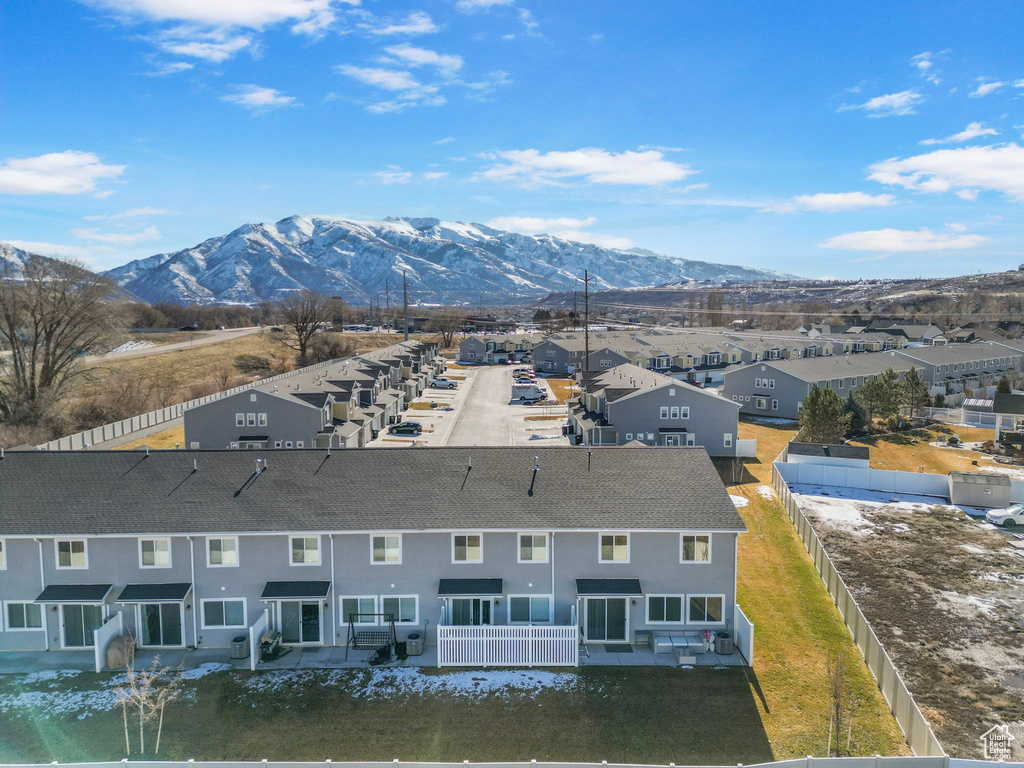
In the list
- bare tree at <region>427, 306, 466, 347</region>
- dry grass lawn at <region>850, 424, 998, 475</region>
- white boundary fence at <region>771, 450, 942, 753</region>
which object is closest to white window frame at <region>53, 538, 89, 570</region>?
white boundary fence at <region>771, 450, 942, 753</region>

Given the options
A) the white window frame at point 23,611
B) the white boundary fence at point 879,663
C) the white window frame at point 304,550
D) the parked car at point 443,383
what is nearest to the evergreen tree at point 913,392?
the white boundary fence at point 879,663

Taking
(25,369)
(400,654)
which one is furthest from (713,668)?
(25,369)

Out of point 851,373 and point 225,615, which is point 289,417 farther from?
point 851,373

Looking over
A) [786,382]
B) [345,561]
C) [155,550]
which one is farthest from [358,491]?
[786,382]

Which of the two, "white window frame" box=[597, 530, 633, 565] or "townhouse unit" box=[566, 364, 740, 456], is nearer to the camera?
"white window frame" box=[597, 530, 633, 565]

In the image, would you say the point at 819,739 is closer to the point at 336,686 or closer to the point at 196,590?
the point at 336,686

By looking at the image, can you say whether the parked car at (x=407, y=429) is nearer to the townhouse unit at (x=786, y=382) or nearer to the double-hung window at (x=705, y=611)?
the townhouse unit at (x=786, y=382)

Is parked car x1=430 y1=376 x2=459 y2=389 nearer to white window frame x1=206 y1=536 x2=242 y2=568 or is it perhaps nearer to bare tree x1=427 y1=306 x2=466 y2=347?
bare tree x1=427 y1=306 x2=466 y2=347
